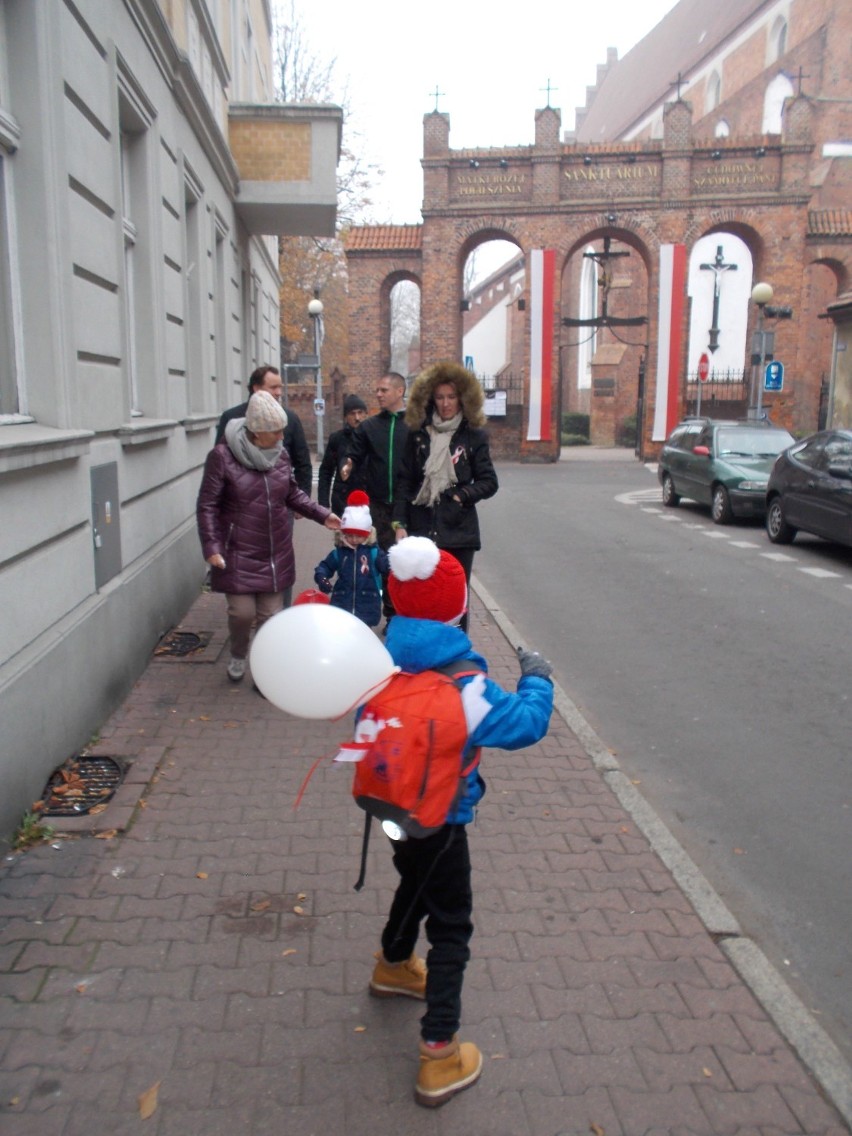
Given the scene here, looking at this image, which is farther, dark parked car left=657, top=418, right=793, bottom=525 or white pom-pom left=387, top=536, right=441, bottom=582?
dark parked car left=657, top=418, right=793, bottom=525

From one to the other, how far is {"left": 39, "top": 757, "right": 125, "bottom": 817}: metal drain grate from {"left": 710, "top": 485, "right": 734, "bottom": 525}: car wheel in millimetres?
12799

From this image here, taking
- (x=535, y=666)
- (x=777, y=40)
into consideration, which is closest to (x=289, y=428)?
(x=535, y=666)

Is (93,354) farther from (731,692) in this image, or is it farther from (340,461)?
(731,692)

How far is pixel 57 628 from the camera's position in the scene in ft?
15.6

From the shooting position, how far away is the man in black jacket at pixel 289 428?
6.83m

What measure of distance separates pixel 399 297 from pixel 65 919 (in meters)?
81.8

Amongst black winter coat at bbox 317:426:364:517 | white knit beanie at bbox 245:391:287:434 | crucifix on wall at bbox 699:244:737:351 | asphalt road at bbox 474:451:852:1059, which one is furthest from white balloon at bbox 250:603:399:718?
crucifix on wall at bbox 699:244:737:351

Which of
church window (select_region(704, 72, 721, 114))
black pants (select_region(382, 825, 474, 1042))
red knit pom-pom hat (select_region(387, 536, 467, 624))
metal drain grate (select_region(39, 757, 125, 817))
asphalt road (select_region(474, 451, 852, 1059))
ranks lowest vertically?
asphalt road (select_region(474, 451, 852, 1059))

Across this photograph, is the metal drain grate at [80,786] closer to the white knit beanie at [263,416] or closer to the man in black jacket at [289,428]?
the white knit beanie at [263,416]

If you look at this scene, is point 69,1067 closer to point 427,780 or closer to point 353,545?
point 427,780

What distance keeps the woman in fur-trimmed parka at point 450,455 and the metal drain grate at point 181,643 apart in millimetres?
1972

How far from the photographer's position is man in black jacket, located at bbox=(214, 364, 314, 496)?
6828 millimetres

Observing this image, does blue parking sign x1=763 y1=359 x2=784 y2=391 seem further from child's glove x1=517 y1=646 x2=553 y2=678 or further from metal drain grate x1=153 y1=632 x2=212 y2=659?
child's glove x1=517 y1=646 x2=553 y2=678

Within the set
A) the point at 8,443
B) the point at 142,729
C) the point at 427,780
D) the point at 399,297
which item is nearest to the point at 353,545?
the point at 142,729
